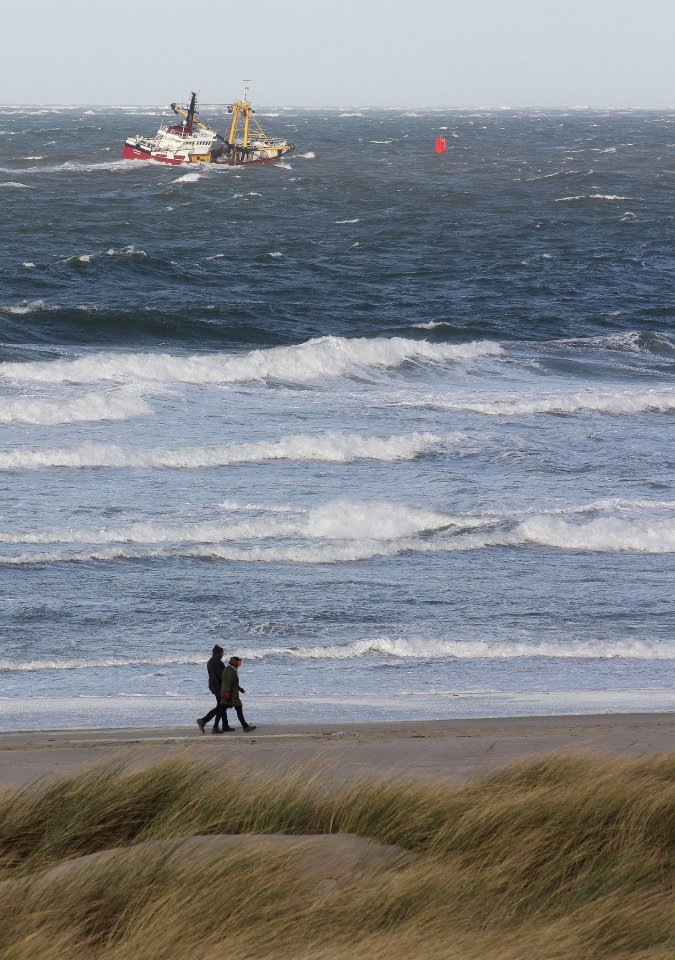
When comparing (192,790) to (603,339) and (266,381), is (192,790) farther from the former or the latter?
(603,339)

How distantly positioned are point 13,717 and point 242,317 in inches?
1086

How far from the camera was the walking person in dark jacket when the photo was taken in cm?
1061

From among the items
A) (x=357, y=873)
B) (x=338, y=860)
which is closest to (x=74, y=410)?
(x=338, y=860)

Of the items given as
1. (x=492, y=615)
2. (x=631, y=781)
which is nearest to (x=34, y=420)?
(x=492, y=615)

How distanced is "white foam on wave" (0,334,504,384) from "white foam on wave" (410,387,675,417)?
13.7 ft

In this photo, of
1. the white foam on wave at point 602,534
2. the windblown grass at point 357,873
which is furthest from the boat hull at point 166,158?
the windblown grass at point 357,873

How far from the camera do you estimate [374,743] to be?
10266 mm

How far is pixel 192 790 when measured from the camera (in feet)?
23.6

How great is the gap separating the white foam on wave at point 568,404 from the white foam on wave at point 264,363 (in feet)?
13.7

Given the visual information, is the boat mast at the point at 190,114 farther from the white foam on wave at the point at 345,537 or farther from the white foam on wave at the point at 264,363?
the white foam on wave at the point at 345,537

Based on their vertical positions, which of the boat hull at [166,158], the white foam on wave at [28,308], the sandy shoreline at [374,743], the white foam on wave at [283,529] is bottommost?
the sandy shoreline at [374,743]

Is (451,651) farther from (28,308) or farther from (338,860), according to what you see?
(28,308)

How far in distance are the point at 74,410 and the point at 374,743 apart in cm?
1509

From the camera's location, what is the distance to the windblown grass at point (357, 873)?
516 cm
